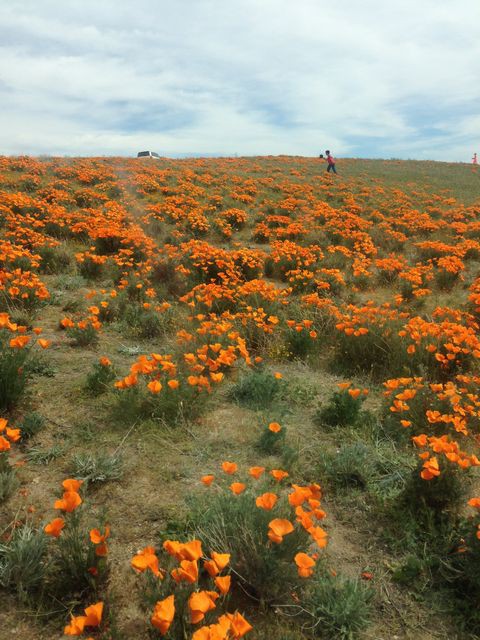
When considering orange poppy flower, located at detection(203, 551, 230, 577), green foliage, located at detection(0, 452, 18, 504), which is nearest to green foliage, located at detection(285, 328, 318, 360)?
green foliage, located at detection(0, 452, 18, 504)

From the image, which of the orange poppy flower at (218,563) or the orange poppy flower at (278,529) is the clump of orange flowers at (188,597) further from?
the orange poppy flower at (278,529)

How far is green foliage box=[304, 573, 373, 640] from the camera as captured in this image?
2180mm

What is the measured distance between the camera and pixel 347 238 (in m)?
11.4

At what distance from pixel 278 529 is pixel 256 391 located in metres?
2.03

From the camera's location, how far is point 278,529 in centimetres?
221

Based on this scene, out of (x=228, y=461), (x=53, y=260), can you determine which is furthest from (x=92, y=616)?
(x=53, y=260)

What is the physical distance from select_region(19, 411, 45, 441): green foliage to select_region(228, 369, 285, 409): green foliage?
1.78 m

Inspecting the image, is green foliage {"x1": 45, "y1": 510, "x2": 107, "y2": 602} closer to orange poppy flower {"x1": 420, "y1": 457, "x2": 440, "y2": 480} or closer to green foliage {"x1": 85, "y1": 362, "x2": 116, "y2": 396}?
green foliage {"x1": 85, "y1": 362, "x2": 116, "y2": 396}

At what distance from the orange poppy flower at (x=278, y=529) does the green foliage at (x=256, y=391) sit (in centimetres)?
187

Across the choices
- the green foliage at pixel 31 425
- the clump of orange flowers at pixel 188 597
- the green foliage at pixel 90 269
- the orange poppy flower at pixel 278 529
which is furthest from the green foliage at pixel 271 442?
the green foliage at pixel 90 269

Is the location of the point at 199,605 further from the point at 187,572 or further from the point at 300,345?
the point at 300,345

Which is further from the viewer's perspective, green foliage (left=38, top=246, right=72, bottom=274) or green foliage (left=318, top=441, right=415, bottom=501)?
green foliage (left=38, top=246, right=72, bottom=274)

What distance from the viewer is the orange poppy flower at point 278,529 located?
2166 millimetres

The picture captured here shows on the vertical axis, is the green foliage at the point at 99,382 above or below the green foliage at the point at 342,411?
above
